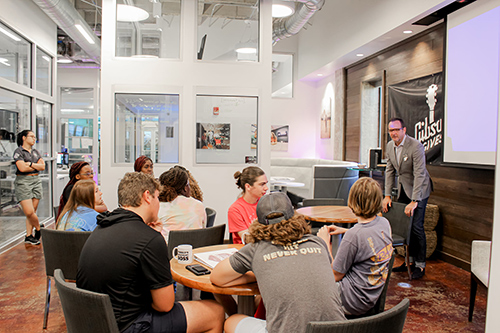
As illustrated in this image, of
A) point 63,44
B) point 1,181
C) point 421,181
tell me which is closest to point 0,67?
point 1,181

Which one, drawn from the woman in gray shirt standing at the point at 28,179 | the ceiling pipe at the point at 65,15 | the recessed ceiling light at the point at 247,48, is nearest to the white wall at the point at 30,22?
the ceiling pipe at the point at 65,15

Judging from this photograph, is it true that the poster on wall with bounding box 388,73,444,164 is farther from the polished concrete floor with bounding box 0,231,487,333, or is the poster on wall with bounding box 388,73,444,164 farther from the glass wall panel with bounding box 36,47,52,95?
the glass wall panel with bounding box 36,47,52,95

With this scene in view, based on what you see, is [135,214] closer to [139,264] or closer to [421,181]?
[139,264]

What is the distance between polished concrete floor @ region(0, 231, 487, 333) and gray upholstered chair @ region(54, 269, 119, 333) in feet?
5.47

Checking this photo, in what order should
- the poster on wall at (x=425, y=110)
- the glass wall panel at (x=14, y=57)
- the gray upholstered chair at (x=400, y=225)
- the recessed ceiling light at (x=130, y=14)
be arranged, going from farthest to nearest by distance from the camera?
the glass wall panel at (x=14, y=57) → the poster on wall at (x=425, y=110) → the recessed ceiling light at (x=130, y=14) → the gray upholstered chair at (x=400, y=225)

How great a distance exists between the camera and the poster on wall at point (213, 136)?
17.4ft

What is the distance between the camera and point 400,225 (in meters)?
4.17

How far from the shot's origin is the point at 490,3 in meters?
4.11

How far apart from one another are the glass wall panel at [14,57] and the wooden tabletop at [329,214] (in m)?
4.55

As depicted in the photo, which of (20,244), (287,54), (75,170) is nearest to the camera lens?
(75,170)

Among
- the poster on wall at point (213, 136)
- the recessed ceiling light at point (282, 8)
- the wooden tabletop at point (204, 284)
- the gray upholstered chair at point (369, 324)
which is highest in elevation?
the recessed ceiling light at point (282, 8)

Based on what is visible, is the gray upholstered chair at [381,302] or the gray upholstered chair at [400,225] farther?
the gray upholstered chair at [400,225]

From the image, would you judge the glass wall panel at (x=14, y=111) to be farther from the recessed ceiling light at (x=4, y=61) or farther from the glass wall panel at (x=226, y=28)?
the glass wall panel at (x=226, y=28)

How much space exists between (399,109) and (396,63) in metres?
0.85
